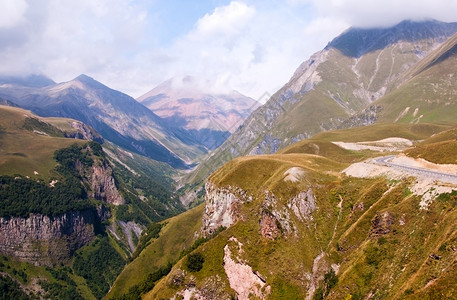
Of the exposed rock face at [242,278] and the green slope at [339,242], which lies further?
the exposed rock face at [242,278]

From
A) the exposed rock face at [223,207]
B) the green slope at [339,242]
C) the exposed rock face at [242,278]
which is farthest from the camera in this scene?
the exposed rock face at [223,207]

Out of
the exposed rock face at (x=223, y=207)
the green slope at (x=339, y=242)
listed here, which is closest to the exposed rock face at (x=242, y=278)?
the green slope at (x=339, y=242)

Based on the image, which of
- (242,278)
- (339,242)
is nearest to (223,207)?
Answer: (242,278)

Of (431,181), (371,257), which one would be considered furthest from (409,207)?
(371,257)

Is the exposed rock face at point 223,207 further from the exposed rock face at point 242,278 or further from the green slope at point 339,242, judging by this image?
the exposed rock face at point 242,278

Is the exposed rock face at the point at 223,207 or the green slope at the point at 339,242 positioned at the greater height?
the exposed rock face at the point at 223,207

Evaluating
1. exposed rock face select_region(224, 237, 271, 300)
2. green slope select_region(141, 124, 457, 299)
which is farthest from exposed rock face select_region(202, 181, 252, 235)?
exposed rock face select_region(224, 237, 271, 300)

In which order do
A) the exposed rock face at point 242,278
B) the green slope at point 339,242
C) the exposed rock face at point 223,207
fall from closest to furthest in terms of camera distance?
the green slope at point 339,242 → the exposed rock face at point 242,278 → the exposed rock face at point 223,207
